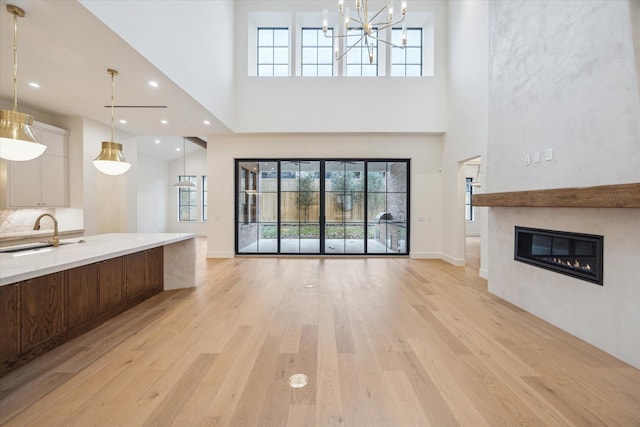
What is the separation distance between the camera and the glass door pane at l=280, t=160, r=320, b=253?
279 inches

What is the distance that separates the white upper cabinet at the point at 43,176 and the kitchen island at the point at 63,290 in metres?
2.35

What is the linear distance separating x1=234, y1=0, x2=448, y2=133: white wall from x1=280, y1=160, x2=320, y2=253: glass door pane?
0.98 m

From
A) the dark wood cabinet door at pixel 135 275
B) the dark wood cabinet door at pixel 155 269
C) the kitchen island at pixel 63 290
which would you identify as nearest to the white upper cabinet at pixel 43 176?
the kitchen island at pixel 63 290

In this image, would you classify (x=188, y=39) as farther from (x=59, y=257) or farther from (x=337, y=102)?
(x=59, y=257)

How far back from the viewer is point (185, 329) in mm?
2920

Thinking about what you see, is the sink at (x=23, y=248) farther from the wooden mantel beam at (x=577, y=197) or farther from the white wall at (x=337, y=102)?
the wooden mantel beam at (x=577, y=197)

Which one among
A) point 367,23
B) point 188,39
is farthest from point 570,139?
point 188,39

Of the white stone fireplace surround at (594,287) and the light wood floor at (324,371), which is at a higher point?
the white stone fireplace surround at (594,287)

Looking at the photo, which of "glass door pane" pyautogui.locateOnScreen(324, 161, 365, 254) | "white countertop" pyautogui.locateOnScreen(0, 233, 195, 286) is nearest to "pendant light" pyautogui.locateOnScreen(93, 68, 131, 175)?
"white countertop" pyautogui.locateOnScreen(0, 233, 195, 286)

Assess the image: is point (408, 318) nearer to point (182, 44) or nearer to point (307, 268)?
point (307, 268)

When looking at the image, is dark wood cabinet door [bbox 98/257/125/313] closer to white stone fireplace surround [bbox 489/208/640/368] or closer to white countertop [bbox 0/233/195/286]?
white countertop [bbox 0/233/195/286]

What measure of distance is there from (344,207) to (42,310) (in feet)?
18.4

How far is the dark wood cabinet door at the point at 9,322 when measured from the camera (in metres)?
2.07

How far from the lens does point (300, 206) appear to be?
7109mm
